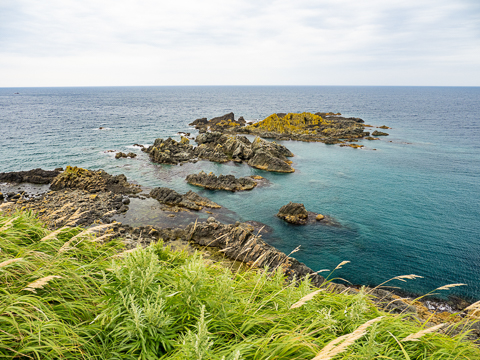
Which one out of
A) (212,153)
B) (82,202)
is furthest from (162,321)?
(212,153)

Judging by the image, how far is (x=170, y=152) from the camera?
182 feet

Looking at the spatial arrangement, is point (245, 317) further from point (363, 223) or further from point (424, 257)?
point (363, 223)

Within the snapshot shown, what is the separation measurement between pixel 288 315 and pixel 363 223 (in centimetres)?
3152

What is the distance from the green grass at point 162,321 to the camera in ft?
9.52

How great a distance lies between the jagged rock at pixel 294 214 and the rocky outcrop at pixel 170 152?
96.1 feet

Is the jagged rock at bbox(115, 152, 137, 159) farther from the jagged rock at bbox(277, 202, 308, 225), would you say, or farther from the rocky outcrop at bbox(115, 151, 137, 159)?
the jagged rock at bbox(277, 202, 308, 225)

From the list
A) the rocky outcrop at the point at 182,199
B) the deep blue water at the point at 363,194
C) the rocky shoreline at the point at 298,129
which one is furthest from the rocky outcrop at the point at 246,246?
the rocky shoreline at the point at 298,129

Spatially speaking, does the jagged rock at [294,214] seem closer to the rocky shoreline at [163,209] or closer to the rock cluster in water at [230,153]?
the rocky shoreline at [163,209]

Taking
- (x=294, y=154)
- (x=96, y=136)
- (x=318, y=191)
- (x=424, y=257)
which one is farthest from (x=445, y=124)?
(x=96, y=136)

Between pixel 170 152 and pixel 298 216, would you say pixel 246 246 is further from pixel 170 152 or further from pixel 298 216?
pixel 170 152

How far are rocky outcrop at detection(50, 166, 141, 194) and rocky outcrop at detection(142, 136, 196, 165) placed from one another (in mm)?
13386

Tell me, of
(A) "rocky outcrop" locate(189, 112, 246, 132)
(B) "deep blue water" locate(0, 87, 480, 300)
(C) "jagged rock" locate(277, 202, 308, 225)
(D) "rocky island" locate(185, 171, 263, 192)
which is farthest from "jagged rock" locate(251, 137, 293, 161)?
(A) "rocky outcrop" locate(189, 112, 246, 132)

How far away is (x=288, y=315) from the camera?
3918mm

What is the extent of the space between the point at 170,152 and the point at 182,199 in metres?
22.8
